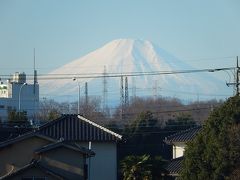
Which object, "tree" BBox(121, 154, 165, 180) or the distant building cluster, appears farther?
the distant building cluster

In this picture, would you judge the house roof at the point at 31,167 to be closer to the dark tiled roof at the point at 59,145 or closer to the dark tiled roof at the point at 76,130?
the dark tiled roof at the point at 59,145

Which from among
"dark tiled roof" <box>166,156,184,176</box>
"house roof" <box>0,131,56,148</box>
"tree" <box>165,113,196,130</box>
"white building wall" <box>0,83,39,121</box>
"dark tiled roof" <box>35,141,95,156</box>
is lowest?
"dark tiled roof" <box>166,156,184,176</box>

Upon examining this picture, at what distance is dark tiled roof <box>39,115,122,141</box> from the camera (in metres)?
36.7

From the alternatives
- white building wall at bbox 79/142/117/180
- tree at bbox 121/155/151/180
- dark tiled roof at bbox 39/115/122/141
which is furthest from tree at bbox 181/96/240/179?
white building wall at bbox 79/142/117/180

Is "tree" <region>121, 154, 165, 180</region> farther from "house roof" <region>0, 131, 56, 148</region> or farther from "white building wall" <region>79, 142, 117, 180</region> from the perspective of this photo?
"white building wall" <region>79, 142, 117, 180</region>

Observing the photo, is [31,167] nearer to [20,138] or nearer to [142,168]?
[20,138]

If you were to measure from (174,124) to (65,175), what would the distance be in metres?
29.5

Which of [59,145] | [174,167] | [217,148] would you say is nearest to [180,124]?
[174,167]

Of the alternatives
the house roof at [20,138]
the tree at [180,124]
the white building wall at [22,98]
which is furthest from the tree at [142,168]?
the white building wall at [22,98]

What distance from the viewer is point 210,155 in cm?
2188

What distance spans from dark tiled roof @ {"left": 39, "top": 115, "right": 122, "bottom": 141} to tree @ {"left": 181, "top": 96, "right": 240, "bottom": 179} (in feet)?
45.7

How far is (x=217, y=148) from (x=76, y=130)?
645 inches

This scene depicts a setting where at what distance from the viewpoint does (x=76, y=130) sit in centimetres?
3716

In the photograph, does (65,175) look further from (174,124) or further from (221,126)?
(174,124)
